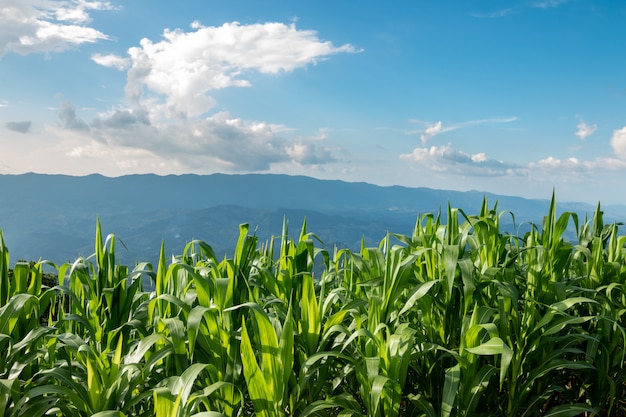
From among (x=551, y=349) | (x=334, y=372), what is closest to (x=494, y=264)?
(x=551, y=349)

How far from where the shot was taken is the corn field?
1.53 m

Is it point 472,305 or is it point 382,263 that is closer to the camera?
point 472,305

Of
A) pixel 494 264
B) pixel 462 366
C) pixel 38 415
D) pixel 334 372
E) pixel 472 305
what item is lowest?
pixel 38 415

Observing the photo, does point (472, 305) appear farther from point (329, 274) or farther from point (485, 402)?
point (329, 274)

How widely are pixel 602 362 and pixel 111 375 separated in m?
1.84

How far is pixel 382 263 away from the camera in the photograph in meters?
2.00

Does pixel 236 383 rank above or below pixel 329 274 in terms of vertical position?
below

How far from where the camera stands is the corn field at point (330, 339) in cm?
153

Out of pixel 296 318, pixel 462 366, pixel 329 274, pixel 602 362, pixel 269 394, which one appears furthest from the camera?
pixel 329 274

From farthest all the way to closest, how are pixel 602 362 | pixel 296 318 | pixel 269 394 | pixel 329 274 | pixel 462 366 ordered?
pixel 329 274
pixel 602 362
pixel 296 318
pixel 462 366
pixel 269 394

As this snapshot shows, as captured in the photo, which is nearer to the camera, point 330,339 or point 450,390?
point 450,390

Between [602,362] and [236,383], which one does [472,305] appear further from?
[236,383]

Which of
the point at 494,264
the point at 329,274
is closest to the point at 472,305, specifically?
the point at 494,264

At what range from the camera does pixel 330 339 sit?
188 cm
